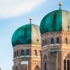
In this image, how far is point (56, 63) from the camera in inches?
3647

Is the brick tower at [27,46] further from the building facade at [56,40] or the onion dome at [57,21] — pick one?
the onion dome at [57,21]

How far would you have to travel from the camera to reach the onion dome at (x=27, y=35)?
106506 millimetres

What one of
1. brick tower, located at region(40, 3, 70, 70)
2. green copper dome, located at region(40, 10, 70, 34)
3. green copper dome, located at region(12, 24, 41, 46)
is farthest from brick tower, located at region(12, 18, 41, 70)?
brick tower, located at region(40, 3, 70, 70)

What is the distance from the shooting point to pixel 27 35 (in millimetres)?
106562

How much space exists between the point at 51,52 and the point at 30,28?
15.2 m

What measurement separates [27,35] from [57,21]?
14249 mm

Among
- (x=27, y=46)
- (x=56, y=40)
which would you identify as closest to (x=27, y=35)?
(x=27, y=46)

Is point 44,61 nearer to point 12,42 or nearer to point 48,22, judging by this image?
point 48,22

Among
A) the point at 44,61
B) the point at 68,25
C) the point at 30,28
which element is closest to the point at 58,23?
the point at 68,25

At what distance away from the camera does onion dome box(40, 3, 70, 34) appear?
93.5 meters

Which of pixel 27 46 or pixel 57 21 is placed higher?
pixel 57 21

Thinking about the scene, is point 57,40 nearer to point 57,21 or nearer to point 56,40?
point 56,40

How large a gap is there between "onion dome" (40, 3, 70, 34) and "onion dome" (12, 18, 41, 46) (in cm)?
1144

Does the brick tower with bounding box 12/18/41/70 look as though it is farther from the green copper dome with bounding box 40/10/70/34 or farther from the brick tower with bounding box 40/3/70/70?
the brick tower with bounding box 40/3/70/70
